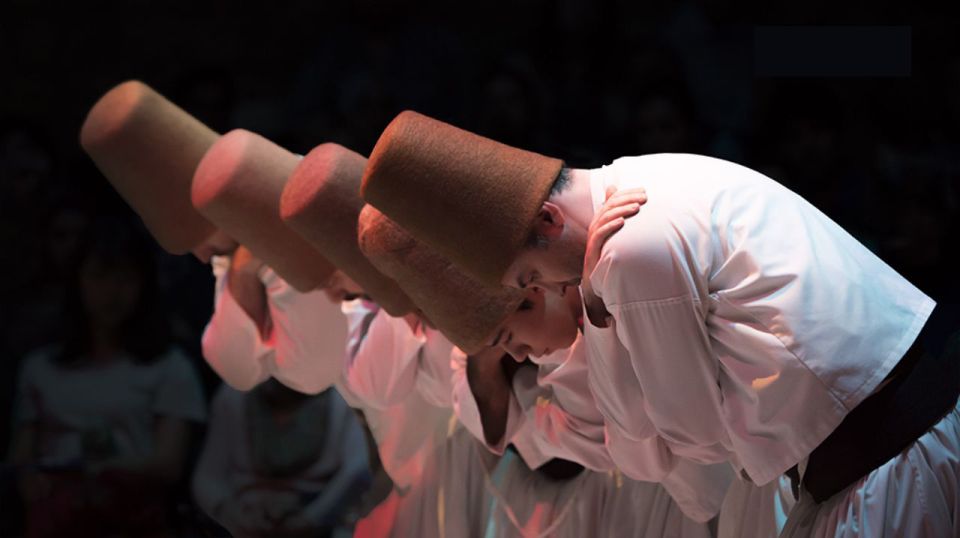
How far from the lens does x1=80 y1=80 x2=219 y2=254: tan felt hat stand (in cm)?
386

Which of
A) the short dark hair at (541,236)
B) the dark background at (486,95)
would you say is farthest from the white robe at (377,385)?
the short dark hair at (541,236)

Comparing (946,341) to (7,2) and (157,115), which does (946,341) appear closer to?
(157,115)

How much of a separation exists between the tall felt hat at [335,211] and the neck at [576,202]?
80 cm

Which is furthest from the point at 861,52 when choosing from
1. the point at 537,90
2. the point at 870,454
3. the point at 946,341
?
the point at 870,454

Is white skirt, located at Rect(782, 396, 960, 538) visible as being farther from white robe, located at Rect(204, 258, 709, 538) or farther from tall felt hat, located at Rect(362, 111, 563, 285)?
tall felt hat, located at Rect(362, 111, 563, 285)

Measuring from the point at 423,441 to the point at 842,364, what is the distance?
5.87 ft

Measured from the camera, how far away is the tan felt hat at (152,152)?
3861 millimetres

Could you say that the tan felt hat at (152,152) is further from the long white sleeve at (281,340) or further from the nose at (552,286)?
the nose at (552,286)

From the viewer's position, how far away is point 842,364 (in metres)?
2.44

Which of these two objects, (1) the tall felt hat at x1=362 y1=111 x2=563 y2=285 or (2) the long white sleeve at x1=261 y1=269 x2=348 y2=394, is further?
(2) the long white sleeve at x1=261 y1=269 x2=348 y2=394

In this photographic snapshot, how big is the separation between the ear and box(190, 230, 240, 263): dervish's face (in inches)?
64.7

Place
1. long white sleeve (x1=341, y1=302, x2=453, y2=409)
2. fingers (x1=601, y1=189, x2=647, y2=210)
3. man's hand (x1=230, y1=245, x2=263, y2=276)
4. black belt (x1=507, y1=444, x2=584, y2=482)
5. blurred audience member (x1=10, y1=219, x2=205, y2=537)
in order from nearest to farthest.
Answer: fingers (x1=601, y1=189, x2=647, y2=210)
black belt (x1=507, y1=444, x2=584, y2=482)
long white sleeve (x1=341, y1=302, x2=453, y2=409)
man's hand (x1=230, y1=245, x2=263, y2=276)
blurred audience member (x1=10, y1=219, x2=205, y2=537)

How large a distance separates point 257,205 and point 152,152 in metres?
0.46

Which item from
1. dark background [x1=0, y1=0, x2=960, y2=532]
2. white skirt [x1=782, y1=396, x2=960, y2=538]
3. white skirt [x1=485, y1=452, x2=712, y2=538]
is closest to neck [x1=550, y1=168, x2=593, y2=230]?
white skirt [x1=782, y1=396, x2=960, y2=538]
